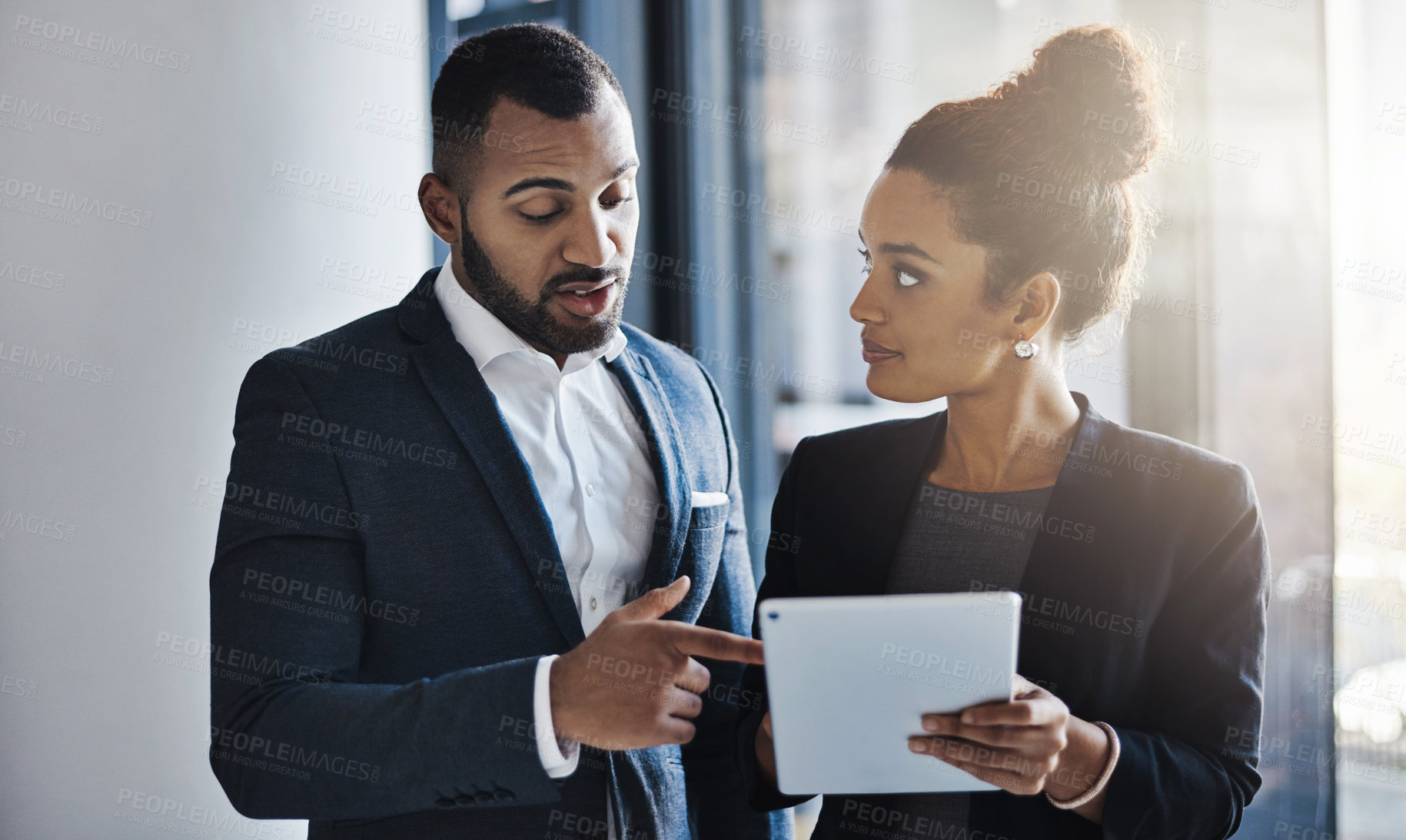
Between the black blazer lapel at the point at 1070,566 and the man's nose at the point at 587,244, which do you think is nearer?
the black blazer lapel at the point at 1070,566

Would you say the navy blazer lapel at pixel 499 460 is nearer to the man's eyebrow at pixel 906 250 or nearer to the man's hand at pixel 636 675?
the man's hand at pixel 636 675

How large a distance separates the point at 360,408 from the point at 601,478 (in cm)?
38

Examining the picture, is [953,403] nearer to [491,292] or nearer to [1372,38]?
[491,292]

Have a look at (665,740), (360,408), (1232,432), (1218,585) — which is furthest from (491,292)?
(1232,432)

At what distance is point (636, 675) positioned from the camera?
1166 mm

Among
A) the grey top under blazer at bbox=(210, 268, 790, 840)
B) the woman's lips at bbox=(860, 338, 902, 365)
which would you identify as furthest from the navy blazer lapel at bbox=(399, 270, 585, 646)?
the woman's lips at bbox=(860, 338, 902, 365)

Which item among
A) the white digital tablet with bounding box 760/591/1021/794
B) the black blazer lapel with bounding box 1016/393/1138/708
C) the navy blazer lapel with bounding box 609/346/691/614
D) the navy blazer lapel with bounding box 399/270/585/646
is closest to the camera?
the white digital tablet with bounding box 760/591/1021/794

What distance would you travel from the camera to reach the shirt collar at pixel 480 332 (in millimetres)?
1494

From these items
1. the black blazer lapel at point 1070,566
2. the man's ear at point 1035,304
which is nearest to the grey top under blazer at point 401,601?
the black blazer lapel at point 1070,566

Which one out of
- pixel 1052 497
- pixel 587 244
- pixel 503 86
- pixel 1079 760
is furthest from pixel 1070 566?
pixel 503 86

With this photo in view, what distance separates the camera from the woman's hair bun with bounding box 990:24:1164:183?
1.29 m

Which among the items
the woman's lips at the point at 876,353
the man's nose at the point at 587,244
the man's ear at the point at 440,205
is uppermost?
the man's ear at the point at 440,205

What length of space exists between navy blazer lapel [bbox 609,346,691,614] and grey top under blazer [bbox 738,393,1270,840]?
1.03ft

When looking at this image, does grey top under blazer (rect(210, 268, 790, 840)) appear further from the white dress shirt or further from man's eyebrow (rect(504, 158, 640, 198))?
man's eyebrow (rect(504, 158, 640, 198))
